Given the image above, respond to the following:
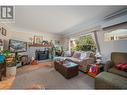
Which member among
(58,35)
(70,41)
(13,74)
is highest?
(58,35)

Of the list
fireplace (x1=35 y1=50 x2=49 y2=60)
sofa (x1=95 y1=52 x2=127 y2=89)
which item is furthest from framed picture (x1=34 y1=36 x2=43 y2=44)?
sofa (x1=95 y1=52 x2=127 y2=89)

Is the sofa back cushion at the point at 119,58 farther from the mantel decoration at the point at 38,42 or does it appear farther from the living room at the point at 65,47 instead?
the mantel decoration at the point at 38,42

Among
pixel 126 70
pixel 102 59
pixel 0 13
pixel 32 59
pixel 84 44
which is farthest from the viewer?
pixel 32 59

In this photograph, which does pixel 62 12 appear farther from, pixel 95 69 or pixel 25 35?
pixel 25 35

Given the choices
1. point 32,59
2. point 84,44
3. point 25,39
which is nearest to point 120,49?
point 84,44

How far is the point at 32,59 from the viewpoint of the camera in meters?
5.54

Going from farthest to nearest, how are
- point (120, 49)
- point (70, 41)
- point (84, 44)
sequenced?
point (70, 41) < point (84, 44) < point (120, 49)

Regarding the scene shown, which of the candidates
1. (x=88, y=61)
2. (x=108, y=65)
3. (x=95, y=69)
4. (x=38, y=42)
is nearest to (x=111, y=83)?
(x=108, y=65)

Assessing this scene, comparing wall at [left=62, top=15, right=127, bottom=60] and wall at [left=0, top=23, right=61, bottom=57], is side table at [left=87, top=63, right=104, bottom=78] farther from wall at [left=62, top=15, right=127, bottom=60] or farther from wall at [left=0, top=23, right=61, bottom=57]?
wall at [left=0, top=23, right=61, bottom=57]

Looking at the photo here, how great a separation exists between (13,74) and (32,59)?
2250 millimetres

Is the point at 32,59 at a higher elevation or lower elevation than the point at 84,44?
lower

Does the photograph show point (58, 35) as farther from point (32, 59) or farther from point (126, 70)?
point (126, 70)

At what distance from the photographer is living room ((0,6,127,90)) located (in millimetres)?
2494

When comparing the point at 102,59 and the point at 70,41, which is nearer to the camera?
the point at 102,59
